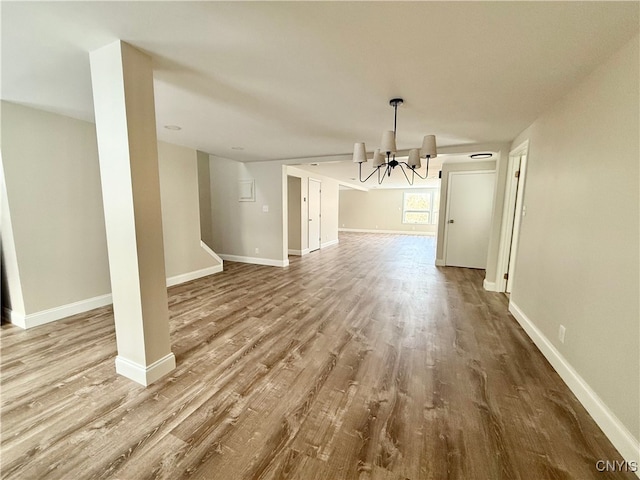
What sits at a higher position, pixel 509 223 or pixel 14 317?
pixel 509 223

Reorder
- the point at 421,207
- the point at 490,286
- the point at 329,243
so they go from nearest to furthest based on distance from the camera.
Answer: the point at 490,286 < the point at 329,243 < the point at 421,207

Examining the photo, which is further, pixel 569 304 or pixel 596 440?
pixel 569 304

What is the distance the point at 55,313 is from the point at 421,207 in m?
12.2

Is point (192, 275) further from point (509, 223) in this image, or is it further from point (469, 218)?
point (469, 218)

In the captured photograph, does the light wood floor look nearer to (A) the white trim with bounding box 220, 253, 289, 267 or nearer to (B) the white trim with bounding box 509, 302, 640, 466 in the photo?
(B) the white trim with bounding box 509, 302, 640, 466

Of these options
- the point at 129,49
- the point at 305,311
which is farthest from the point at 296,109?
the point at 305,311

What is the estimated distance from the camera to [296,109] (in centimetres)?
272

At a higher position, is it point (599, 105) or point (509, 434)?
point (599, 105)

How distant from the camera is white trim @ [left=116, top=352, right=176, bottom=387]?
6.20 ft

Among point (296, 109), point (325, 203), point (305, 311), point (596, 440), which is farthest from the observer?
point (325, 203)

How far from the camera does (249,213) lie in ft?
19.3

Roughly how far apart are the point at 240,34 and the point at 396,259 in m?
5.94

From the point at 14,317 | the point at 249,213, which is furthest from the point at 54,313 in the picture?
the point at 249,213

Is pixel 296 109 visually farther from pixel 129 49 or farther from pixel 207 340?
pixel 207 340
